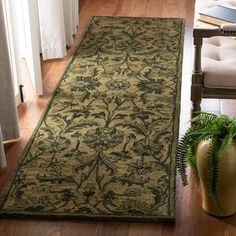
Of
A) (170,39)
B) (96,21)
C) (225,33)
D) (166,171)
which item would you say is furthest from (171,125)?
(96,21)

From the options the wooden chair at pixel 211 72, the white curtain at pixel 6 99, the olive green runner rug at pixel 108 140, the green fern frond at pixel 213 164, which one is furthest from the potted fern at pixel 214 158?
the white curtain at pixel 6 99

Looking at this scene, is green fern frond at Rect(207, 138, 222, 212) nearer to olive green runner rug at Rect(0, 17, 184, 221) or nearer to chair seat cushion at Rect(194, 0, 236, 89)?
olive green runner rug at Rect(0, 17, 184, 221)

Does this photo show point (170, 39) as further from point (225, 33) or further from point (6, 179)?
point (6, 179)

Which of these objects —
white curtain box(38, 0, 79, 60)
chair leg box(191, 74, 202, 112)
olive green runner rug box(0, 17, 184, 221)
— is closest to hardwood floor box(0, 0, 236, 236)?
olive green runner rug box(0, 17, 184, 221)

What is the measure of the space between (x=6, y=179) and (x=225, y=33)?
46.1 inches

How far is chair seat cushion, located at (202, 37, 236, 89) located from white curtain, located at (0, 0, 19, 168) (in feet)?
3.01

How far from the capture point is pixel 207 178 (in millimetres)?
2176

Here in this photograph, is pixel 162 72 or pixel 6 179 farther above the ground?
pixel 162 72

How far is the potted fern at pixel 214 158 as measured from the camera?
211cm

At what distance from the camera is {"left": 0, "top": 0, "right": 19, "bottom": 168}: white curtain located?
101 inches

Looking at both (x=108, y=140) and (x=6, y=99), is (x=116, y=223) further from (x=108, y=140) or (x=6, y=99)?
(x=6, y=99)

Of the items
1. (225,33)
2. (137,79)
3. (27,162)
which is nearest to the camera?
(225,33)

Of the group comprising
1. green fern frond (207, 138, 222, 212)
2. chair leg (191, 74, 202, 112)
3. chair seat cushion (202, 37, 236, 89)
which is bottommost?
green fern frond (207, 138, 222, 212)

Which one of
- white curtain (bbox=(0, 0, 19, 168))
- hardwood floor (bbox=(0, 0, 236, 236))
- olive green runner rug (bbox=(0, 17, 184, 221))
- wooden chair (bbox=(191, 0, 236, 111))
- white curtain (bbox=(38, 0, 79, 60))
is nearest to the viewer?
hardwood floor (bbox=(0, 0, 236, 236))
